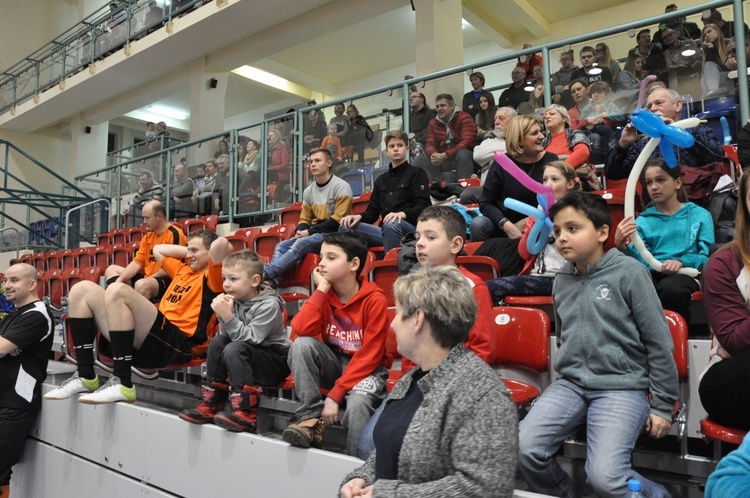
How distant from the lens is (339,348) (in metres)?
2.08

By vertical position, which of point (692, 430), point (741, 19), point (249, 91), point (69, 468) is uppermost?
point (249, 91)

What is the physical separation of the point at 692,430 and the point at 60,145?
46.2ft

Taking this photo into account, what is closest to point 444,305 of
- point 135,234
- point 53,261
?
point 135,234

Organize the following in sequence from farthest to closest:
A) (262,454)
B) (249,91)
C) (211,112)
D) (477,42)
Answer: (249,91), (477,42), (211,112), (262,454)

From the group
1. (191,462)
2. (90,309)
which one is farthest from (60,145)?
(191,462)

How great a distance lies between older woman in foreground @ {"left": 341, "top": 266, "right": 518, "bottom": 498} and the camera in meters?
1.04

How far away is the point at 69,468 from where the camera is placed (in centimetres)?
259

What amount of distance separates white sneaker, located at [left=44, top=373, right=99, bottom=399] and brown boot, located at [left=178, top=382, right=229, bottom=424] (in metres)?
0.73

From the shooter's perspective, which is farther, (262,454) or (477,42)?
(477,42)

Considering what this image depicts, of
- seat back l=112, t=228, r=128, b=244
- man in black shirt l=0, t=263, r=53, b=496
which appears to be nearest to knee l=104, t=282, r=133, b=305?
man in black shirt l=0, t=263, r=53, b=496

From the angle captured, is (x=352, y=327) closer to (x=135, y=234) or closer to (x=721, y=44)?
(x=721, y=44)

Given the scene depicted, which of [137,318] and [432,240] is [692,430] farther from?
[137,318]

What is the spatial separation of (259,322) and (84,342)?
0.92 metres

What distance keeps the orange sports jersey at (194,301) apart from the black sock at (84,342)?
1.21 feet
